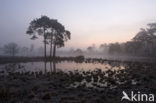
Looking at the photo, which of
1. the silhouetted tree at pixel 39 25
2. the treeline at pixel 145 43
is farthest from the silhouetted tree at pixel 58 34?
the treeline at pixel 145 43

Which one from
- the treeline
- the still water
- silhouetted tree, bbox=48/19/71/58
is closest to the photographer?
the still water

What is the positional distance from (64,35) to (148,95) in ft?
107

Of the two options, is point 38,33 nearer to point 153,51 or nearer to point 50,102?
point 50,102

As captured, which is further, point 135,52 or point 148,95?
point 135,52

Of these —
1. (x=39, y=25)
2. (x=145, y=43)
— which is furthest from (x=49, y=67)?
(x=145, y=43)

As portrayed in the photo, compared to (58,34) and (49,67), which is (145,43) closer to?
(58,34)

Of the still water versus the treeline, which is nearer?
the still water

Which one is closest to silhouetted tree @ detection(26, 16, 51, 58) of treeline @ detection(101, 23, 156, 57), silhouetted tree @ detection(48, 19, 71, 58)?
silhouetted tree @ detection(48, 19, 71, 58)

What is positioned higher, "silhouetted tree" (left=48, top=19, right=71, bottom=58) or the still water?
"silhouetted tree" (left=48, top=19, right=71, bottom=58)

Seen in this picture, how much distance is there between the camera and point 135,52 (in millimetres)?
75375

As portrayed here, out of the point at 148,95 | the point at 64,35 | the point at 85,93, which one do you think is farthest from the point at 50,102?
the point at 64,35

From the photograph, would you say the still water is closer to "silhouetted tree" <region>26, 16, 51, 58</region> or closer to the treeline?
"silhouetted tree" <region>26, 16, 51, 58</region>

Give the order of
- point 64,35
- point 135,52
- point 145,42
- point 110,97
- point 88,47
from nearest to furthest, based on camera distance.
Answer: point 110,97 → point 64,35 → point 145,42 → point 135,52 → point 88,47

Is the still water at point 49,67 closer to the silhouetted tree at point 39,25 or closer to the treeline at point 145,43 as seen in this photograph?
the silhouetted tree at point 39,25
